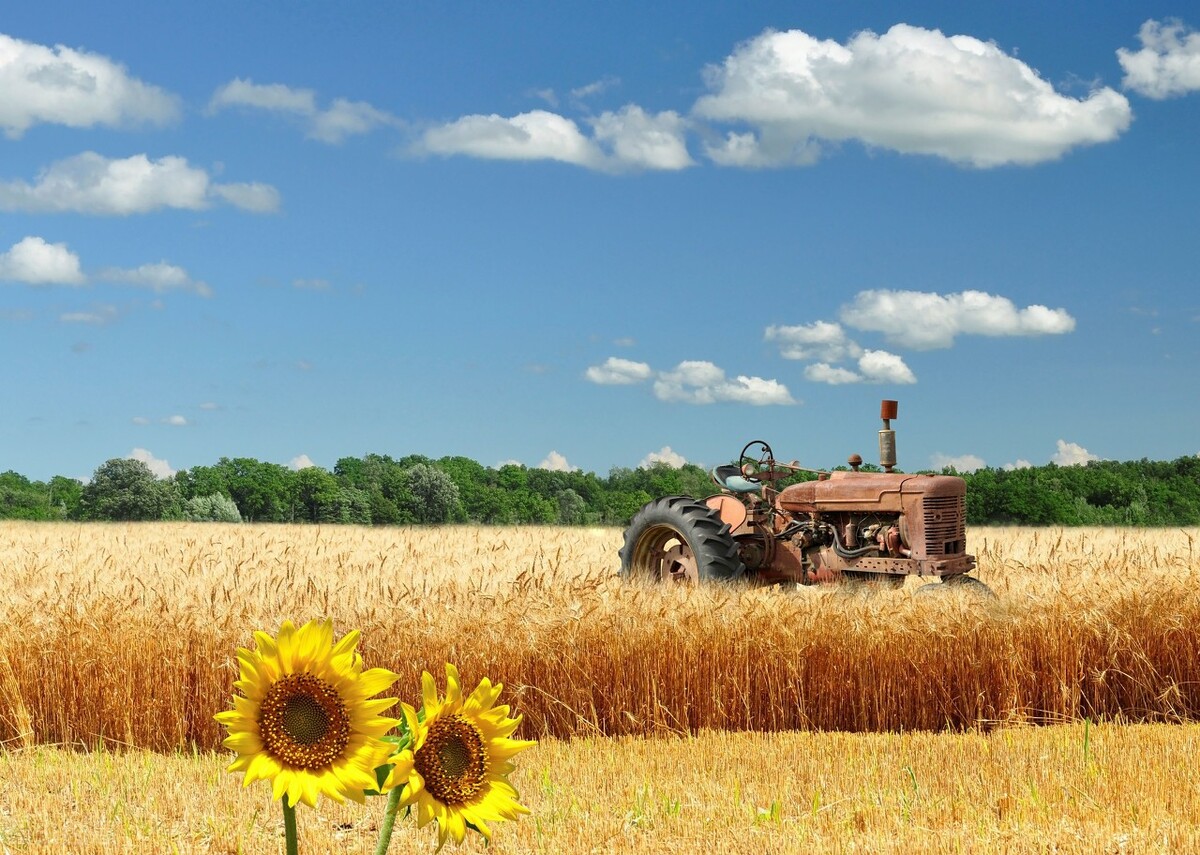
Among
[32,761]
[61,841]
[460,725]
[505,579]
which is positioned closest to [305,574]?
[505,579]

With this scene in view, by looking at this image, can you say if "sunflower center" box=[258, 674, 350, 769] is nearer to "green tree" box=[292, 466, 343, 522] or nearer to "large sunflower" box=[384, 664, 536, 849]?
"large sunflower" box=[384, 664, 536, 849]

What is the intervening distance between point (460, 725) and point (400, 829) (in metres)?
3.35

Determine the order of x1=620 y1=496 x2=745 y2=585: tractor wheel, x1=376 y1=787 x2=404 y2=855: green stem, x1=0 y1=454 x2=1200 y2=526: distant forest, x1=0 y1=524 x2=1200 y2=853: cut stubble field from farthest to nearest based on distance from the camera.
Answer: x1=0 y1=454 x2=1200 y2=526: distant forest → x1=620 y1=496 x2=745 y2=585: tractor wheel → x1=0 y1=524 x2=1200 y2=853: cut stubble field → x1=376 y1=787 x2=404 y2=855: green stem

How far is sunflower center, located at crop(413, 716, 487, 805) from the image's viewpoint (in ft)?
6.82

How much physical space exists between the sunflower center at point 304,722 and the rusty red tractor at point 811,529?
7.28 meters

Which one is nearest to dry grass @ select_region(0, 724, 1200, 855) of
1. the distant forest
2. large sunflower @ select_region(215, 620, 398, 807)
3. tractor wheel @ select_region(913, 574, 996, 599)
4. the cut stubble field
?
the cut stubble field

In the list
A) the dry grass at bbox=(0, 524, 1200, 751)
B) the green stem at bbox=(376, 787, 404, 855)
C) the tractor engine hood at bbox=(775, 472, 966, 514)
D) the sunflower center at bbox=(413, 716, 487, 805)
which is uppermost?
the tractor engine hood at bbox=(775, 472, 966, 514)

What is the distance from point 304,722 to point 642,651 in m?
5.39

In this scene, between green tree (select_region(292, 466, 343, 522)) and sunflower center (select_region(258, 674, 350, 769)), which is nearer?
sunflower center (select_region(258, 674, 350, 769))

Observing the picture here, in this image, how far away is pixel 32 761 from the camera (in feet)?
21.3

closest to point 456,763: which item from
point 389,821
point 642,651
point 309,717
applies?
point 389,821

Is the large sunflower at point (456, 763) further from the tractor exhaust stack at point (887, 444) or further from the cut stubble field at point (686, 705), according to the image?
the tractor exhaust stack at point (887, 444)

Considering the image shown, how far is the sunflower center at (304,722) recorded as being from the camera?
2.04 metres

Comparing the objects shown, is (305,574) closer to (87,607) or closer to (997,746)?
(87,607)
